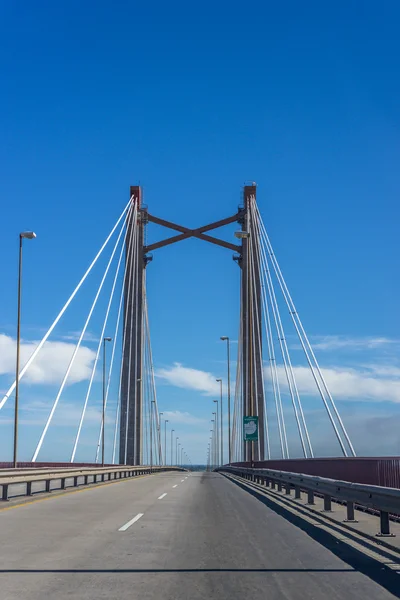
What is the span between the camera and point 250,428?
125 ft

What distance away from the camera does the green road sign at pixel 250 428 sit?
123 feet

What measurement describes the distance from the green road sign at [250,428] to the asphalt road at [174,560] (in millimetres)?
22867

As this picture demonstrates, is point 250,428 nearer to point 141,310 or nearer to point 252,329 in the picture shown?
point 252,329

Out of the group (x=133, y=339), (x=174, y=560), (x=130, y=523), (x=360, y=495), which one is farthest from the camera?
(x=133, y=339)

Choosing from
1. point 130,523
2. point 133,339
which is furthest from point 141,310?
point 130,523

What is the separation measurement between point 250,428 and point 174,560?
29734 millimetres

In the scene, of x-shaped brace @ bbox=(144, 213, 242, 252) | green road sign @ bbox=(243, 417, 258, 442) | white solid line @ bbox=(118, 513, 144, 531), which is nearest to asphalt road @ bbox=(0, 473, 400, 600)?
white solid line @ bbox=(118, 513, 144, 531)

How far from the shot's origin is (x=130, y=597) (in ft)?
21.9

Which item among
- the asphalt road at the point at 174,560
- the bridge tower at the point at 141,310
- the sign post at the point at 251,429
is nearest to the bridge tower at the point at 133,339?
the bridge tower at the point at 141,310

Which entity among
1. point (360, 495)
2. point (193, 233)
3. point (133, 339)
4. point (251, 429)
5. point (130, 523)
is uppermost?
point (193, 233)

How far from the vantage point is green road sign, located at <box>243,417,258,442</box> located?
37503mm

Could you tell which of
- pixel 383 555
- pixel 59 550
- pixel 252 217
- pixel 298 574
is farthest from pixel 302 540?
pixel 252 217

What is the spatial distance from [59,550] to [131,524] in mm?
3470

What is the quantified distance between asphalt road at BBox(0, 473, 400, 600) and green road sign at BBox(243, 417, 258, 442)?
22.9m
